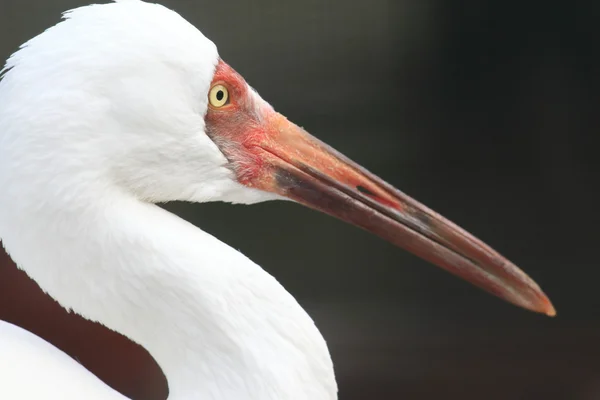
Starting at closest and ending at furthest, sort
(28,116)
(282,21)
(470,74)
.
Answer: (28,116) → (282,21) → (470,74)

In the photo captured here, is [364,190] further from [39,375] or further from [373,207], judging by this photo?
[39,375]

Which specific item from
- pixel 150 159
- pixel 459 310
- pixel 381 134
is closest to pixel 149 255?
pixel 150 159

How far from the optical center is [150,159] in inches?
35.5

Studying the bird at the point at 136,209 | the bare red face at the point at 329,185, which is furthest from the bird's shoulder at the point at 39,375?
the bare red face at the point at 329,185

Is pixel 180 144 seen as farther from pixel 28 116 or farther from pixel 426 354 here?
pixel 426 354

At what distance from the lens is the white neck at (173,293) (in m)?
0.87

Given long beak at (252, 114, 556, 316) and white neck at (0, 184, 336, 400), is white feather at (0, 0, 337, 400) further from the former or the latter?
long beak at (252, 114, 556, 316)

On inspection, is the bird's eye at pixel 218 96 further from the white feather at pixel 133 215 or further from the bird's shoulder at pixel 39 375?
the bird's shoulder at pixel 39 375

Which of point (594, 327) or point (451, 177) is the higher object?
point (451, 177)

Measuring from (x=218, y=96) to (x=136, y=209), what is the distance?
17 cm

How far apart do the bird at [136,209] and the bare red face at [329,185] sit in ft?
0.10

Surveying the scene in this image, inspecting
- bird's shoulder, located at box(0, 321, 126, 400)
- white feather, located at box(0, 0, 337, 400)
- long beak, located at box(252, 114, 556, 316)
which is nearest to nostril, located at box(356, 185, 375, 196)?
long beak, located at box(252, 114, 556, 316)

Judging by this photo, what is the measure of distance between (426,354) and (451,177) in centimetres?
59

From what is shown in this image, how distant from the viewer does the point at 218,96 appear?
962mm
